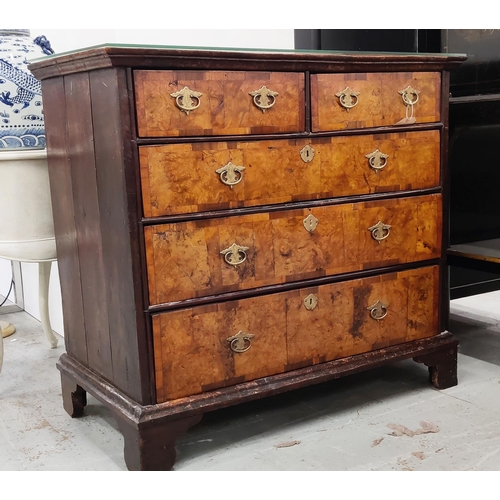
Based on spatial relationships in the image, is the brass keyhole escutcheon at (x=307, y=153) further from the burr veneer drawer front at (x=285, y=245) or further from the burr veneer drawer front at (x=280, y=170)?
the burr veneer drawer front at (x=285, y=245)

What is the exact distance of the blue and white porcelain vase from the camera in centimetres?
260

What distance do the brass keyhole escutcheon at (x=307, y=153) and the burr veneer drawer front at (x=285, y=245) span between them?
15cm

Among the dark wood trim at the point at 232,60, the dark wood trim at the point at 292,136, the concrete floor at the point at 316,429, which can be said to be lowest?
the concrete floor at the point at 316,429

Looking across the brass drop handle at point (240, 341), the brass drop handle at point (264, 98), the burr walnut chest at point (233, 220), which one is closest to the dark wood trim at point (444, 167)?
the burr walnut chest at point (233, 220)

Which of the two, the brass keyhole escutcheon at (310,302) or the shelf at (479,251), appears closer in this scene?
the brass keyhole escutcheon at (310,302)

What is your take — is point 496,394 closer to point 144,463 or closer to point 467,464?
point 467,464

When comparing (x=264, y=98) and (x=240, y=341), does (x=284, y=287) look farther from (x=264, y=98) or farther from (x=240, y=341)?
(x=264, y=98)

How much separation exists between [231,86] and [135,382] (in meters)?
0.86

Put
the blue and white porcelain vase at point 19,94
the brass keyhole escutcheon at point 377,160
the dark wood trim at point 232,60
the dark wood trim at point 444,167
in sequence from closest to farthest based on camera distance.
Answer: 1. the dark wood trim at point 232,60
2. the brass keyhole escutcheon at point 377,160
3. the dark wood trim at point 444,167
4. the blue and white porcelain vase at point 19,94

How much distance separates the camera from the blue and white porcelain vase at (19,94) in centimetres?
260

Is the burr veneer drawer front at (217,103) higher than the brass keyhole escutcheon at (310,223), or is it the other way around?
the burr veneer drawer front at (217,103)

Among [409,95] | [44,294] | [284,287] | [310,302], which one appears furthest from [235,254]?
[44,294]

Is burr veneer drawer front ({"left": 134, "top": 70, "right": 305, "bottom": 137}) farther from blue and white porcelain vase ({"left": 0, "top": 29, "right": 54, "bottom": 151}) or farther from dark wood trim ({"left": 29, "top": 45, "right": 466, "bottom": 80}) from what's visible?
blue and white porcelain vase ({"left": 0, "top": 29, "right": 54, "bottom": 151})

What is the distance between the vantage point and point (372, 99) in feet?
7.27
